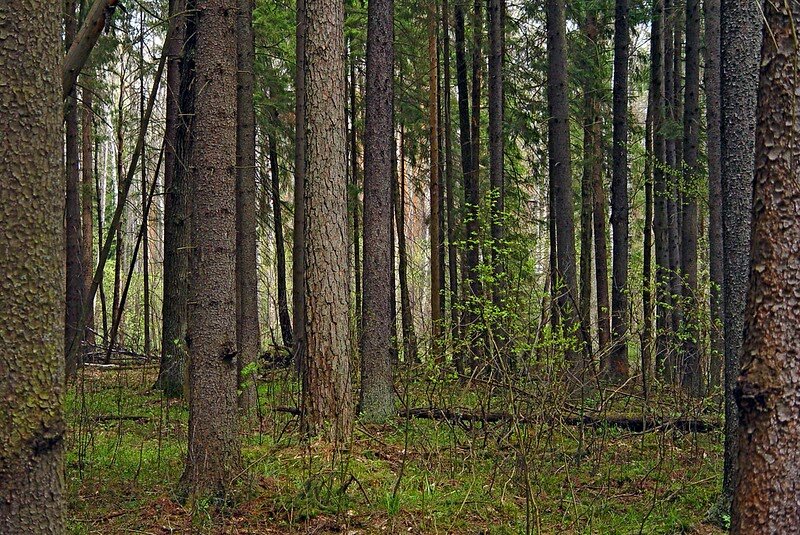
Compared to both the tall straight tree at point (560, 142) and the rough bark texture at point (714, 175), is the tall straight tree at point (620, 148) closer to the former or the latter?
the rough bark texture at point (714, 175)

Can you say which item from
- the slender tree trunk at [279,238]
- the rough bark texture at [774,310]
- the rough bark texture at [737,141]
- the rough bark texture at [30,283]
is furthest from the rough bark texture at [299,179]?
the rough bark texture at [774,310]

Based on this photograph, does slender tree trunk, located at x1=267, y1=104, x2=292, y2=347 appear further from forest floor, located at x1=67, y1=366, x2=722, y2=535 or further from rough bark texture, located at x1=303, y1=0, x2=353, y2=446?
rough bark texture, located at x1=303, y1=0, x2=353, y2=446

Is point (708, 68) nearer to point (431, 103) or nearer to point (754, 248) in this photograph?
point (431, 103)

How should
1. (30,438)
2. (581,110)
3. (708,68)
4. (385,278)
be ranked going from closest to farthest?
(30,438) → (385,278) → (708,68) → (581,110)

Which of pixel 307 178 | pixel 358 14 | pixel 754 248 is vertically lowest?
pixel 754 248

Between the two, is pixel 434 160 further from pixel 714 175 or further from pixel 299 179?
pixel 714 175

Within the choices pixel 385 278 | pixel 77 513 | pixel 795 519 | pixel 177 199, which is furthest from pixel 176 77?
pixel 795 519

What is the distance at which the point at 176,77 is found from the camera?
11266 mm

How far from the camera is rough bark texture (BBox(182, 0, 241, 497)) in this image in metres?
5.89

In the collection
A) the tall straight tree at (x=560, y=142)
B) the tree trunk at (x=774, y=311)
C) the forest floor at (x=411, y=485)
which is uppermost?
the tall straight tree at (x=560, y=142)

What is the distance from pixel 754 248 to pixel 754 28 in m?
2.75

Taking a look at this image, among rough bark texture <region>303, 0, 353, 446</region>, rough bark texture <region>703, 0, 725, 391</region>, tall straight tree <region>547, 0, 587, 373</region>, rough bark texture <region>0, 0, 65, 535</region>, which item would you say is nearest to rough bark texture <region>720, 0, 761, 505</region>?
rough bark texture <region>303, 0, 353, 446</region>

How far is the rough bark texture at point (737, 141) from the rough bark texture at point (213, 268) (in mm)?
3956

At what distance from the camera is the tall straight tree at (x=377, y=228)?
9.66 meters
